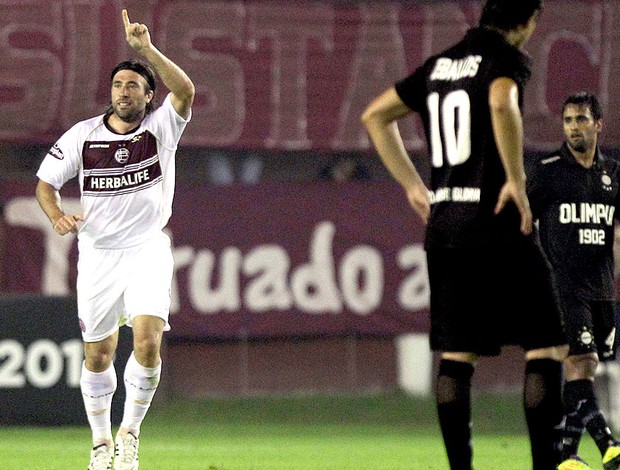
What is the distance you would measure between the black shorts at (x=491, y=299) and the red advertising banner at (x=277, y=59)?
8.77 metres

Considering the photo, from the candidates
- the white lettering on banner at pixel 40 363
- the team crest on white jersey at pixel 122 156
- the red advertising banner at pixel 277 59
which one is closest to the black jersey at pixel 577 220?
the team crest on white jersey at pixel 122 156

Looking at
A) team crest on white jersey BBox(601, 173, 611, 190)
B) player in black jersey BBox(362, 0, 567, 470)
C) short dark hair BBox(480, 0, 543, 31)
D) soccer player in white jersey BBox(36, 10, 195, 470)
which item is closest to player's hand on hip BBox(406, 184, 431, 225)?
player in black jersey BBox(362, 0, 567, 470)

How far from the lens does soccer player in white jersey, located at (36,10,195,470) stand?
7.39m

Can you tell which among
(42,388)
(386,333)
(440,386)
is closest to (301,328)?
(386,333)

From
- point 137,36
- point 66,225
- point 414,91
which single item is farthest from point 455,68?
point 66,225

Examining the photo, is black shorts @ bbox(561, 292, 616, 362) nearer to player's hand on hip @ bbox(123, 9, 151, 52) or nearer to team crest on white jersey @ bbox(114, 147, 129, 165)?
team crest on white jersey @ bbox(114, 147, 129, 165)

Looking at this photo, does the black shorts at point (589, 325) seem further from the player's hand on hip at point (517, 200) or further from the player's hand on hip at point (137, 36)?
the player's hand on hip at point (137, 36)

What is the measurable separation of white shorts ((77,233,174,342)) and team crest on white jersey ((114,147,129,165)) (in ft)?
1.39

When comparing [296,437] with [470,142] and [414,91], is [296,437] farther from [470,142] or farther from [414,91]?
[470,142]

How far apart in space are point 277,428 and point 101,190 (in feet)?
18.9

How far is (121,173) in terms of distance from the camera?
7465 millimetres

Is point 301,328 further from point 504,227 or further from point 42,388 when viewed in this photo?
point 504,227

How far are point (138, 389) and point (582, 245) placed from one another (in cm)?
246

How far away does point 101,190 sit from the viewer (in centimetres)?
748
